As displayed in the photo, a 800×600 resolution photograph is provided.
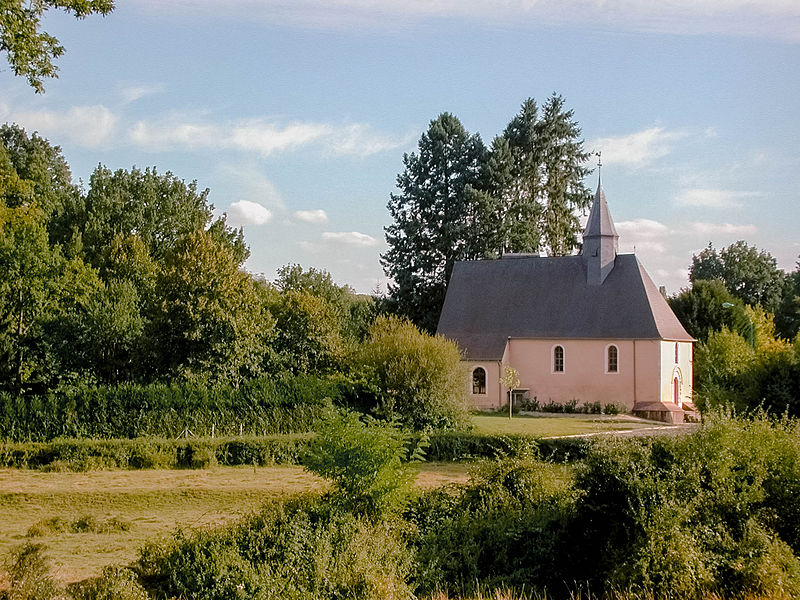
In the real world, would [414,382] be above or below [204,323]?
below

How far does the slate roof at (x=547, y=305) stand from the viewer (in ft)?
140

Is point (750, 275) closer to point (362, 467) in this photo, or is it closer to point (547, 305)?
point (547, 305)

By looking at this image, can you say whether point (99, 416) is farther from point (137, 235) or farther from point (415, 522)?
point (137, 235)

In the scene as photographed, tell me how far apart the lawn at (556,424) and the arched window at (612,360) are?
277 cm

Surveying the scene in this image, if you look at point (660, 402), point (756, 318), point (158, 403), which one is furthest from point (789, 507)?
point (756, 318)

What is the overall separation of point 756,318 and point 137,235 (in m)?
33.9

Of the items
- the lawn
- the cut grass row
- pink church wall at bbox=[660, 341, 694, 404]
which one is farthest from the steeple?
the cut grass row

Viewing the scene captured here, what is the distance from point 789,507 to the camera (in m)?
13.6

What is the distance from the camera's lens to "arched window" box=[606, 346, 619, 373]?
4222 centimetres

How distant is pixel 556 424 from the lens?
1379 inches

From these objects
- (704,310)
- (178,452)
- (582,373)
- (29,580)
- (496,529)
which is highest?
(704,310)

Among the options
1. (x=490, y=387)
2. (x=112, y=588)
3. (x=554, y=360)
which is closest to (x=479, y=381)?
(x=490, y=387)

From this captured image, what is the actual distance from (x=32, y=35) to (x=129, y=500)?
34.1 feet

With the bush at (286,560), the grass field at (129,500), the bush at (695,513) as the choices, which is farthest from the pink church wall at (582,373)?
the bush at (286,560)
